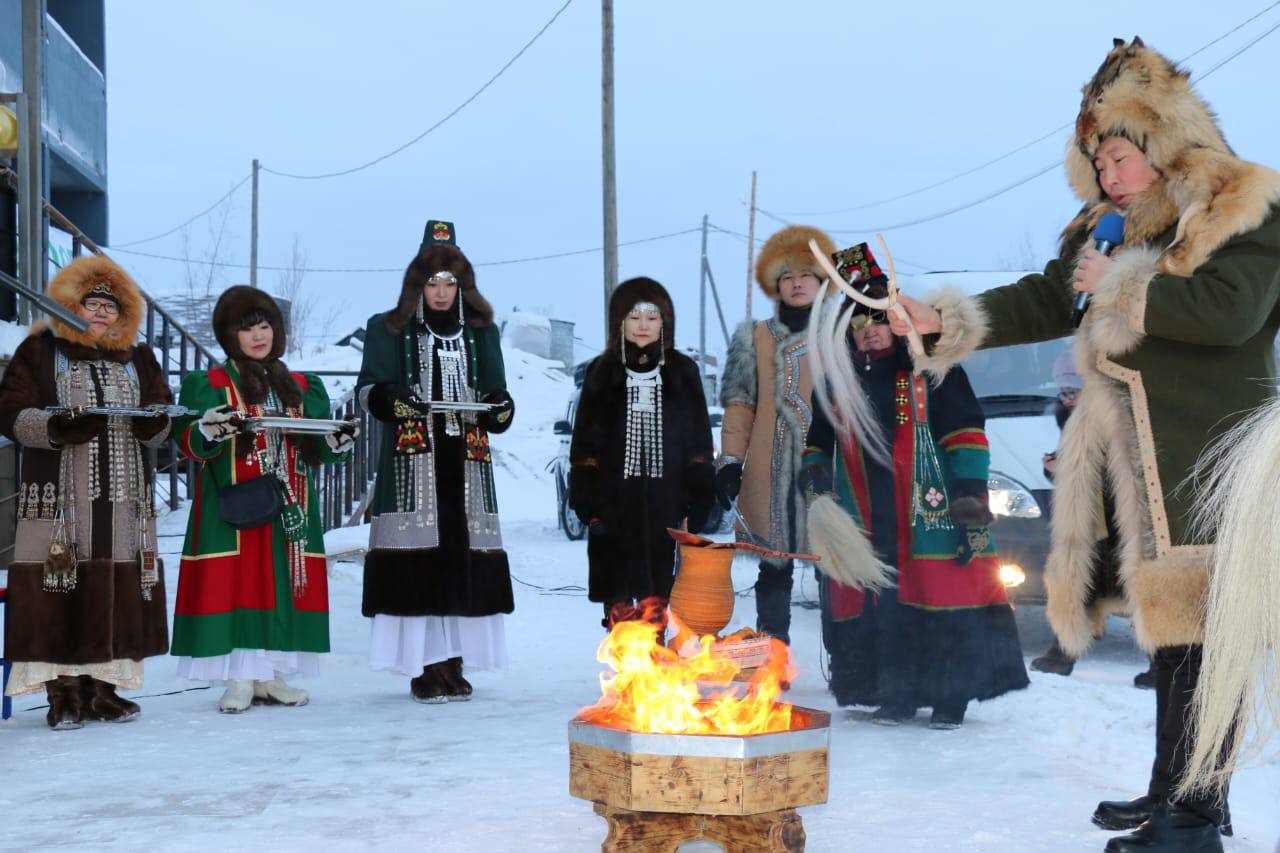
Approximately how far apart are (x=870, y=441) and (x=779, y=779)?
245 cm

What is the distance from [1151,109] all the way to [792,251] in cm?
280

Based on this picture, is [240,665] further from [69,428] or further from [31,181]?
[31,181]

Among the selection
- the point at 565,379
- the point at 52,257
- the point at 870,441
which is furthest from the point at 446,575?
the point at 565,379

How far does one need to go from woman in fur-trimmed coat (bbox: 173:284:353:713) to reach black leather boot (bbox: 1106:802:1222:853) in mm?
3596

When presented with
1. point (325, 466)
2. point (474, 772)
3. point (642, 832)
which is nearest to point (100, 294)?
point (474, 772)

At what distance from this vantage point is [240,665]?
5.54 m

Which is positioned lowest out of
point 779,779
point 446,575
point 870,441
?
point 779,779

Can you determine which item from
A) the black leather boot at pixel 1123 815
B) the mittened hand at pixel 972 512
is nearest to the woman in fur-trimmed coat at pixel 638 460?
the mittened hand at pixel 972 512

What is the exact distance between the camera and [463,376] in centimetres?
597

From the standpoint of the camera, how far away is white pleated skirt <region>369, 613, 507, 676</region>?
574cm

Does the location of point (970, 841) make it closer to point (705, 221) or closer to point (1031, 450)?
point (1031, 450)

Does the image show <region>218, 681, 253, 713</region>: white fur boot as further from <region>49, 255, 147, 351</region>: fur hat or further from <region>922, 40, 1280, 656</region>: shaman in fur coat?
<region>922, 40, 1280, 656</region>: shaman in fur coat

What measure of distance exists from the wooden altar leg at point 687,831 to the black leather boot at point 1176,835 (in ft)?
2.74

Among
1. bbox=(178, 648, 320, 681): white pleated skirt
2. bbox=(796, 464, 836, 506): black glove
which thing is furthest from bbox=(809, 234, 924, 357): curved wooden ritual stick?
bbox=(178, 648, 320, 681): white pleated skirt
